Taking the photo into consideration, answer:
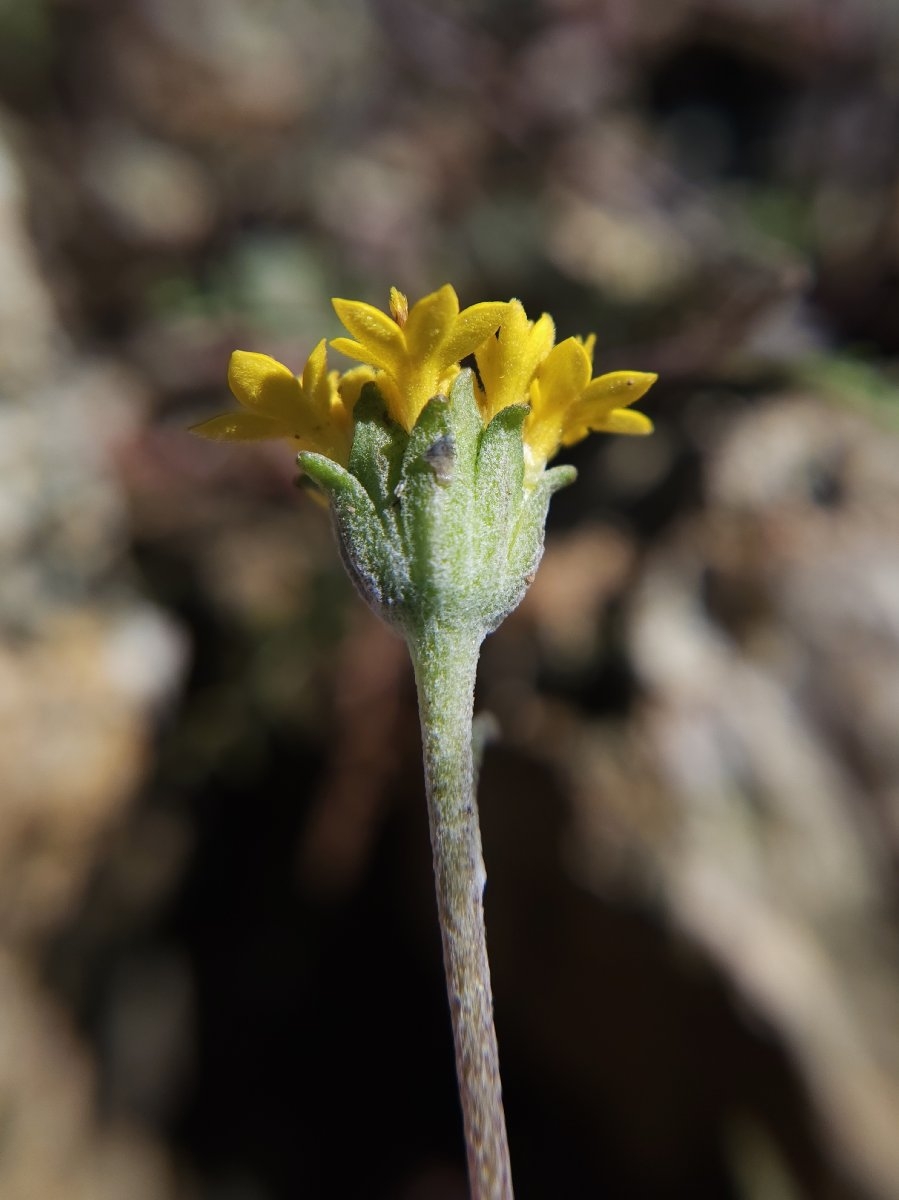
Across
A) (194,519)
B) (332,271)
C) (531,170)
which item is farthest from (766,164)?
(194,519)

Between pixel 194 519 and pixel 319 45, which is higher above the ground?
pixel 319 45

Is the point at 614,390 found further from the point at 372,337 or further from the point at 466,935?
the point at 466,935

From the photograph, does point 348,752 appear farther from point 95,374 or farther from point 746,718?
point 95,374

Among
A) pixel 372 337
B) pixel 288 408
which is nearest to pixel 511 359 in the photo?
pixel 372 337

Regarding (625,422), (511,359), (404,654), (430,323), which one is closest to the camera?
(430,323)

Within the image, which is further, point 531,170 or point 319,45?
point 319,45

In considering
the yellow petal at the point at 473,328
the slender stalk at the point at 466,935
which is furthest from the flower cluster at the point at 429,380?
the slender stalk at the point at 466,935

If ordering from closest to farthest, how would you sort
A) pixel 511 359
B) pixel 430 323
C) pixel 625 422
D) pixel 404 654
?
pixel 430 323
pixel 511 359
pixel 625 422
pixel 404 654

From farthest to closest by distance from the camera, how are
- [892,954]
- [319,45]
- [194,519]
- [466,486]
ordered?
[319,45]
[194,519]
[892,954]
[466,486]
